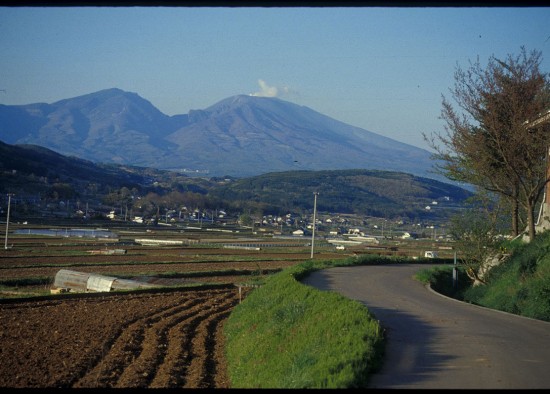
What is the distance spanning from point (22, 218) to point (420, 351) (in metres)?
78.5

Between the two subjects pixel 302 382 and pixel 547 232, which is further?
pixel 547 232

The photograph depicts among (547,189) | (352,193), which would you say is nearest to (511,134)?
(547,189)

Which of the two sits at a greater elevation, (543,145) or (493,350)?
(543,145)

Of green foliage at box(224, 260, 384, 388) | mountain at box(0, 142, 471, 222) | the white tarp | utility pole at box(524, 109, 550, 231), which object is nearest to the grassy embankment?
green foliage at box(224, 260, 384, 388)

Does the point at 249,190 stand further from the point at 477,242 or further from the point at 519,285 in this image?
the point at 519,285

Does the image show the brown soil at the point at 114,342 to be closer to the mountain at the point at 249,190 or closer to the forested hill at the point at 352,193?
the mountain at the point at 249,190

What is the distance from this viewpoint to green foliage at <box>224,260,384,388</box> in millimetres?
8820

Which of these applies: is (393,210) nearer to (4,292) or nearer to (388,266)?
(388,266)

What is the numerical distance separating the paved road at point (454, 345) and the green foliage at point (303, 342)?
39 centimetres

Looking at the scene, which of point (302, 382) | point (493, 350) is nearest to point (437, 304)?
point (493, 350)

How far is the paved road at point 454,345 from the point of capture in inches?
336

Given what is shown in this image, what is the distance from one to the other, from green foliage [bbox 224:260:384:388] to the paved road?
1.29 ft

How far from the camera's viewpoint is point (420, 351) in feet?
34.6

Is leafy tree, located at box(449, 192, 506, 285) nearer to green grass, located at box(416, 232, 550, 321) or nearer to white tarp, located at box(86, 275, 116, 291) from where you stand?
green grass, located at box(416, 232, 550, 321)
